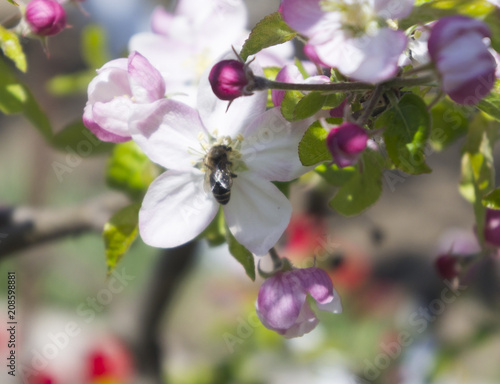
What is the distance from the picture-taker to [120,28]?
9.07 feet

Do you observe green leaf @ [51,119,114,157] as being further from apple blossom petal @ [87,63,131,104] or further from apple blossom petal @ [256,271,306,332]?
apple blossom petal @ [256,271,306,332]

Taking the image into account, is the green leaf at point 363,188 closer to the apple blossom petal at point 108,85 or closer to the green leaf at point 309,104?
the green leaf at point 309,104

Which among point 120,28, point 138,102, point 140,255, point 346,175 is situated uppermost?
point 138,102

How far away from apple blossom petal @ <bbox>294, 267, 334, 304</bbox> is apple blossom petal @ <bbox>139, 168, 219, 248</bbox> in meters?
0.12

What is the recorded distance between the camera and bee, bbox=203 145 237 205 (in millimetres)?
625

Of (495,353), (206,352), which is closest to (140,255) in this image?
(206,352)

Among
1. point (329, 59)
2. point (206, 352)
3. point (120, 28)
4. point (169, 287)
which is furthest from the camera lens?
point (206, 352)

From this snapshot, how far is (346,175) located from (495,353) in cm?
280

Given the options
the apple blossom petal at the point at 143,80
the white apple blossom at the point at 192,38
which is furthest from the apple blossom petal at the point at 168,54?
the apple blossom petal at the point at 143,80

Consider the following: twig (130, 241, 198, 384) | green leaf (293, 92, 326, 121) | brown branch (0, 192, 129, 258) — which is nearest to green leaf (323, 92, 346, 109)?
green leaf (293, 92, 326, 121)

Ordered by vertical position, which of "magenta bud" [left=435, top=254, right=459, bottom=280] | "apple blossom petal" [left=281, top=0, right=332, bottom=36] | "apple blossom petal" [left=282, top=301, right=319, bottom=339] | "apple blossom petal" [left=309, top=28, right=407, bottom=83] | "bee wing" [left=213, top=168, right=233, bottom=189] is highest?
"apple blossom petal" [left=281, top=0, right=332, bottom=36]

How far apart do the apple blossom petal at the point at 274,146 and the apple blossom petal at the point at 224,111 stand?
0.02 meters

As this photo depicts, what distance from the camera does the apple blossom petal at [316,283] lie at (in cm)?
62

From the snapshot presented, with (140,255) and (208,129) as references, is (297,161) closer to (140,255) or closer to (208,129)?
(208,129)
